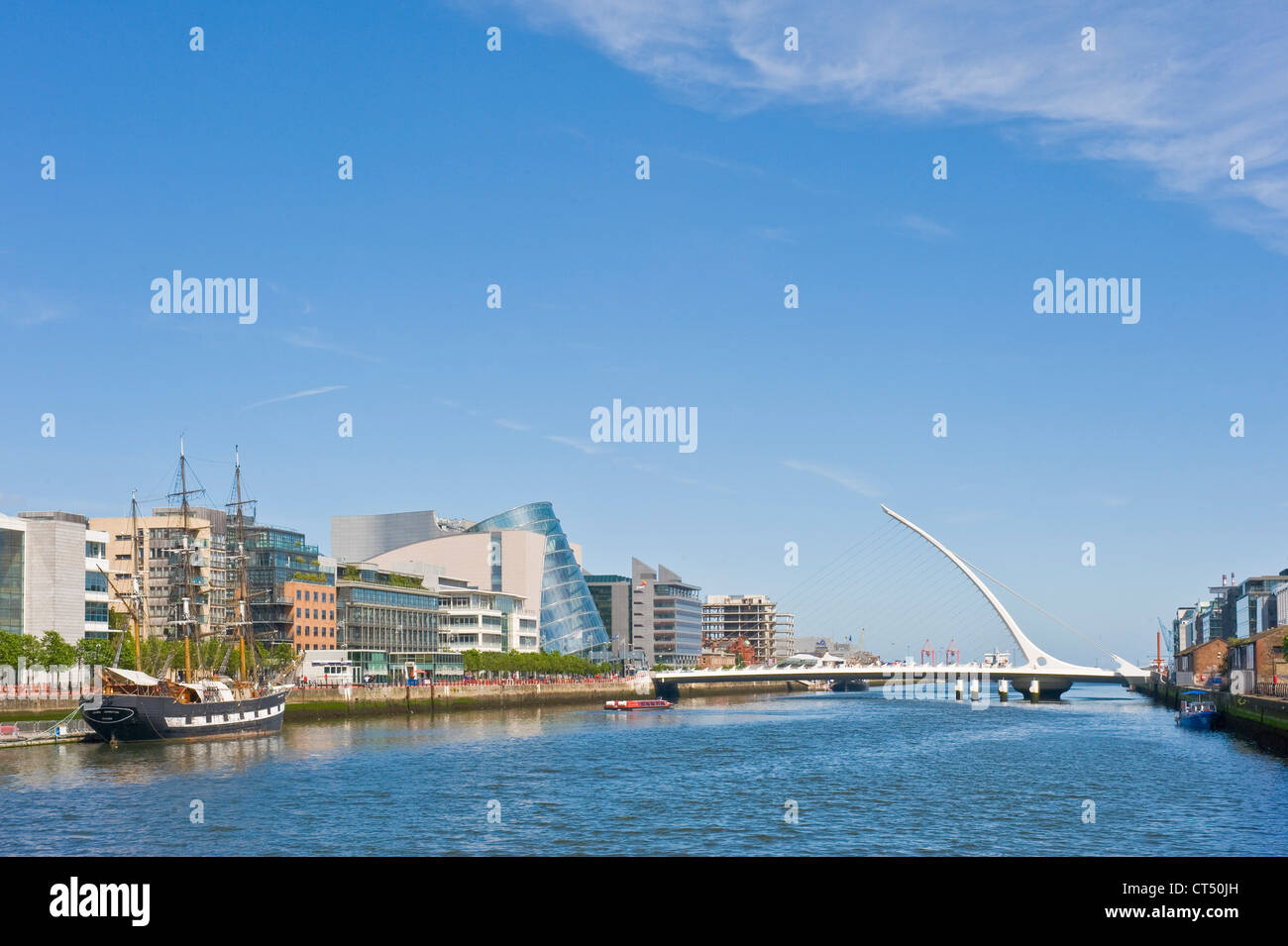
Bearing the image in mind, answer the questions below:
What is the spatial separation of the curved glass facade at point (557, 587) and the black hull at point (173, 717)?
102 meters

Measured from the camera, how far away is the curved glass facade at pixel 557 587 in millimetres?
188875

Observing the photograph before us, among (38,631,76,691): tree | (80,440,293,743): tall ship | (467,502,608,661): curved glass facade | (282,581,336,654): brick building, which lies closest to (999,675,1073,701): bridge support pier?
(467,502,608,661): curved glass facade

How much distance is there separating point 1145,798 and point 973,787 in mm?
6415

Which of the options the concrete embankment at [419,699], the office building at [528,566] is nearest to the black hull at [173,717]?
the concrete embankment at [419,699]

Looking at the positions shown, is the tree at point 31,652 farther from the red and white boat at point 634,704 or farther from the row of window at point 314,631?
the red and white boat at point 634,704

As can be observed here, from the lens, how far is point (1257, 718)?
241 feet

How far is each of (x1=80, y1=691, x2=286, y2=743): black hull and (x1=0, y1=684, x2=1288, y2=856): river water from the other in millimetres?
1516

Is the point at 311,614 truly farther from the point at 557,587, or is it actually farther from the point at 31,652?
the point at 557,587

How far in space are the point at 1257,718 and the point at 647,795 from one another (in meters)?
46.4

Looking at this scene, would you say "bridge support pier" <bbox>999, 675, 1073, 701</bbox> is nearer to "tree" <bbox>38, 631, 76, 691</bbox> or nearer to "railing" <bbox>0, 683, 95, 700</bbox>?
"railing" <bbox>0, 683, 95, 700</bbox>
